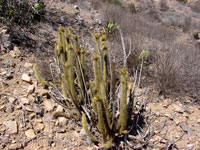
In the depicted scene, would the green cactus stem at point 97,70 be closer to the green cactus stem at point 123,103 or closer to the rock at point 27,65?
the green cactus stem at point 123,103

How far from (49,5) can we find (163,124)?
520 cm

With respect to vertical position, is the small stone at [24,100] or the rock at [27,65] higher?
the rock at [27,65]

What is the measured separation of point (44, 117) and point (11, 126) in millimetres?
351

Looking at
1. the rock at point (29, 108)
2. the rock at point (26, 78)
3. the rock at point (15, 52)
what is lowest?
the rock at point (29, 108)

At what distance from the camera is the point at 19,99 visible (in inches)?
79.6

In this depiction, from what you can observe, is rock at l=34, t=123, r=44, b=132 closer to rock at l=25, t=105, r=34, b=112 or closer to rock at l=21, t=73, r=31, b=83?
A: rock at l=25, t=105, r=34, b=112

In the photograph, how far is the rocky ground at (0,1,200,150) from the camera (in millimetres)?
1749

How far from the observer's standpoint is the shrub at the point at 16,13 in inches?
118

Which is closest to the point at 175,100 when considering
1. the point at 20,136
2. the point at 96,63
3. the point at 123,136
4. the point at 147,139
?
the point at 147,139

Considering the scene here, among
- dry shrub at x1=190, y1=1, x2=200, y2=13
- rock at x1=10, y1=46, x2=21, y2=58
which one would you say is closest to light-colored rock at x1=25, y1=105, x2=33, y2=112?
rock at x1=10, y1=46, x2=21, y2=58

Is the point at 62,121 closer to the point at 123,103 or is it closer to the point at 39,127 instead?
the point at 39,127

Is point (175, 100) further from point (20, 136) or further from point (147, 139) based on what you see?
point (20, 136)

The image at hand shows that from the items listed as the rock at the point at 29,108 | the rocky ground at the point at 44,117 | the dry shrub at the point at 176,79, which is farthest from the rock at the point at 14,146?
the dry shrub at the point at 176,79

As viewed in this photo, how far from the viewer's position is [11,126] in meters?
1.76
